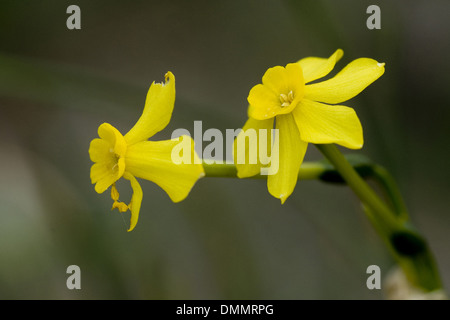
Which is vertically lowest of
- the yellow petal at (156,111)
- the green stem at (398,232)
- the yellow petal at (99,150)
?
the green stem at (398,232)

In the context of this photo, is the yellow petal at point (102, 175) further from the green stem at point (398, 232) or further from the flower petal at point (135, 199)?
the green stem at point (398, 232)

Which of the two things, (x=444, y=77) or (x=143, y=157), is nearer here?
(x=143, y=157)

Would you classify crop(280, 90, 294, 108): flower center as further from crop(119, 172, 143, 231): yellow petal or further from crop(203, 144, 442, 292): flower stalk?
crop(119, 172, 143, 231): yellow petal

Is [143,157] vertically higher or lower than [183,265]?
lower

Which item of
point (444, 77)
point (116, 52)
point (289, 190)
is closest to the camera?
point (289, 190)

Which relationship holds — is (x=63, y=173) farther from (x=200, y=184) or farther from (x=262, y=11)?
(x=262, y=11)

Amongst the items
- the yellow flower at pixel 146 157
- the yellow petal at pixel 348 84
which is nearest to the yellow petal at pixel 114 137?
the yellow flower at pixel 146 157

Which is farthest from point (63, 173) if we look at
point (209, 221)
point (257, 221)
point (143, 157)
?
point (143, 157)
